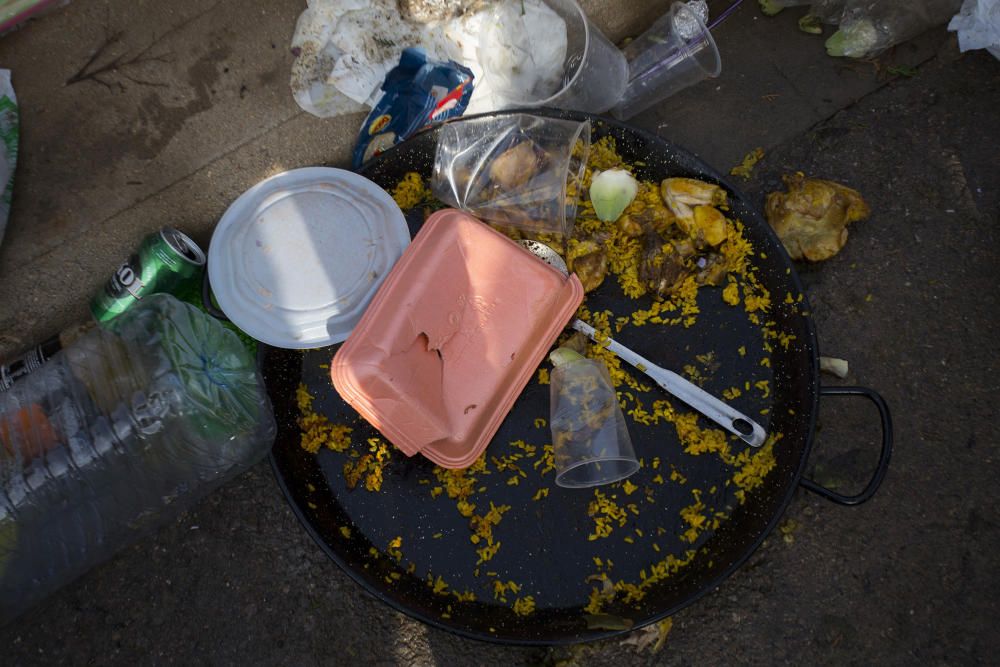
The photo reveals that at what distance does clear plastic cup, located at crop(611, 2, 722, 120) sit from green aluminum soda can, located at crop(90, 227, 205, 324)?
1640 mm

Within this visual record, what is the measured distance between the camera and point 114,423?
2.10 metres

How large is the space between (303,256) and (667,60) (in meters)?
1.51

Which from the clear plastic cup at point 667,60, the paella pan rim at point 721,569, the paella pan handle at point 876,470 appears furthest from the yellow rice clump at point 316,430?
the clear plastic cup at point 667,60

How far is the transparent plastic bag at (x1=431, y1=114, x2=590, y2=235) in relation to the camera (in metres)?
2.09

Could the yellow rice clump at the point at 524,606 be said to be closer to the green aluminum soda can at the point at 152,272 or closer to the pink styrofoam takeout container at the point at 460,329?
the pink styrofoam takeout container at the point at 460,329

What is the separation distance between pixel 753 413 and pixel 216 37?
7.29 feet

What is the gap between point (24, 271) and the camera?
2.19 metres

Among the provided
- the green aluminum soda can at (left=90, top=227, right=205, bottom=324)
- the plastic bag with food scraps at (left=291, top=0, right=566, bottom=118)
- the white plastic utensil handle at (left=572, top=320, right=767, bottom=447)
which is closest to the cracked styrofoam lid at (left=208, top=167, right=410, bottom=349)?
the green aluminum soda can at (left=90, top=227, right=205, bottom=324)

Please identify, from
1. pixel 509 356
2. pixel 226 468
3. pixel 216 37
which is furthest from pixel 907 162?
pixel 226 468

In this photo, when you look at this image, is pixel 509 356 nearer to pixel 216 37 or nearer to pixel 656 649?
pixel 656 649

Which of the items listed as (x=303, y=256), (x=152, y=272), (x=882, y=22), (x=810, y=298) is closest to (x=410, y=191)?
(x=303, y=256)

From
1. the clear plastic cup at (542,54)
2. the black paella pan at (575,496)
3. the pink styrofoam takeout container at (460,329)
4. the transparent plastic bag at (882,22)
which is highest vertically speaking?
the clear plastic cup at (542,54)

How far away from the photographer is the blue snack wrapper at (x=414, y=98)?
7.04 ft

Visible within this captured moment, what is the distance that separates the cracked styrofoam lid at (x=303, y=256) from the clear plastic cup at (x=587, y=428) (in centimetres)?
70
